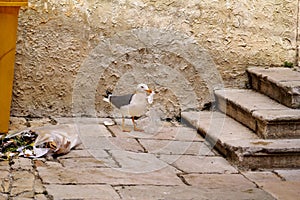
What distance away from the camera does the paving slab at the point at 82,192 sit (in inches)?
155

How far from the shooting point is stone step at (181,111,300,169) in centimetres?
473

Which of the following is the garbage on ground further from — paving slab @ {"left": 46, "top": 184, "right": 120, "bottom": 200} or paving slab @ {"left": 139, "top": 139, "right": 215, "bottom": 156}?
paving slab @ {"left": 46, "top": 184, "right": 120, "bottom": 200}

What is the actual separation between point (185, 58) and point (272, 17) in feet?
2.83

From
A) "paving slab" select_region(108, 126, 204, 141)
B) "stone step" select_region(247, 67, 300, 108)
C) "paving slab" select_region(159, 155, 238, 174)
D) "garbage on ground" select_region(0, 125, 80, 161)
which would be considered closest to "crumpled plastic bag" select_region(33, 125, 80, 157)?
"garbage on ground" select_region(0, 125, 80, 161)

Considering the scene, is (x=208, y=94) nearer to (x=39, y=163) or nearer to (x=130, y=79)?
(x=130, y=79)

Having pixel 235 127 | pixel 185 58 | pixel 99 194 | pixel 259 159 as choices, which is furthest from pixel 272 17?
pixel 99 194

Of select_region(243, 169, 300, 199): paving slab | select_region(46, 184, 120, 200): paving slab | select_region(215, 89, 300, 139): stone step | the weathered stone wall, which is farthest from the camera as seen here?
the weathered stone wall

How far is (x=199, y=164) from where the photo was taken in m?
4.78

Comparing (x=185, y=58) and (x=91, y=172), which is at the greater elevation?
(x=185, y=58)

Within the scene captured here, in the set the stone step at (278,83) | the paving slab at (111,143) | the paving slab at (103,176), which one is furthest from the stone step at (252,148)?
the paving slab at (111,143)

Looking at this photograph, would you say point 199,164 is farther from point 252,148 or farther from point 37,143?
point 37,143

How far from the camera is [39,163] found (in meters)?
4.63

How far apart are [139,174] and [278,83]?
157 cm

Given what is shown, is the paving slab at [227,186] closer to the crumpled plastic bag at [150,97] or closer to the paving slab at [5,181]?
the paving slab at [5,181]
